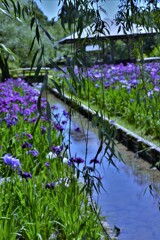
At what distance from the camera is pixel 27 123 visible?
6781 mm

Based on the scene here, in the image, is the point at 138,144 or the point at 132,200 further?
the point at 138,144

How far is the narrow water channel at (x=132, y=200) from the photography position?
4555 millimetres

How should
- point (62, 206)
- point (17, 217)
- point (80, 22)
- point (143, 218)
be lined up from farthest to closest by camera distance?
point (143, 218) < point (62, 206) < point (17, 217) < point (80, 22)

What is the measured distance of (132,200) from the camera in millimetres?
5449

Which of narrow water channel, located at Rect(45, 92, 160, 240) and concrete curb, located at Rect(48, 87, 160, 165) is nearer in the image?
narrow water channel, located at Rect(45, 92, 160, 240)

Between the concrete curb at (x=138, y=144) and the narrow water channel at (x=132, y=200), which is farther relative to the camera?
the concrete curb at (x=138, y=144)

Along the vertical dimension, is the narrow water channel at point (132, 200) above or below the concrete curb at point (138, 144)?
below

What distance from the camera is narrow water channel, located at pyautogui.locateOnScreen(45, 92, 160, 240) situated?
14.9ft

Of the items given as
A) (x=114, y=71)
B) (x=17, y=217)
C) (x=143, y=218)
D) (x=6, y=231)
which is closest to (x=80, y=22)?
(x=6, y=231)

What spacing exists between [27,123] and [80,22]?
4.77m

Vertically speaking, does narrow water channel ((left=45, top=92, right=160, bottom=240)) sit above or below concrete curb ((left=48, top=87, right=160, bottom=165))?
below

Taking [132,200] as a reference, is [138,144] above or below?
above

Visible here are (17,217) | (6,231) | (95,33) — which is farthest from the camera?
(17,217)

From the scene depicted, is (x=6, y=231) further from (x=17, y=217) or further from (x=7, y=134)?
(x=7, y=134)
